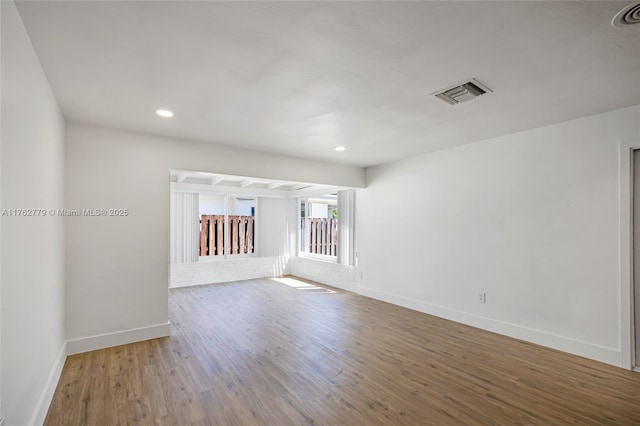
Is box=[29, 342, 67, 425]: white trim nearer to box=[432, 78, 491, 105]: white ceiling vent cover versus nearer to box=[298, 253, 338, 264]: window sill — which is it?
box=[432, 78, 491, 105]: white ceiling vent cover

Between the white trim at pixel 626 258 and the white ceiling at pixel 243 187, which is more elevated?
the white ceiling at pixel 243 187

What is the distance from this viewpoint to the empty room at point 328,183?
168 centimetres

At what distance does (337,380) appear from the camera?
2623mm

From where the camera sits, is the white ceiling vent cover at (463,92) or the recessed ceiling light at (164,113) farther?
the recessed ceiling light at (164,113)

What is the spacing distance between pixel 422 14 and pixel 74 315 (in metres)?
4.06

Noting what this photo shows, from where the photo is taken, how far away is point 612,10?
1.56m

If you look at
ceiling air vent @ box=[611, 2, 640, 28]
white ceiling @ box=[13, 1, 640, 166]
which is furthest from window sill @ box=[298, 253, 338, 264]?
ceiling air vent @ box=[611, 2, 640, 28]

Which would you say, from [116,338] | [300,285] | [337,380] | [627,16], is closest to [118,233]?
[116,338]

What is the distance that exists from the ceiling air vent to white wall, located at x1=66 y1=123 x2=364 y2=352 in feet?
12.8

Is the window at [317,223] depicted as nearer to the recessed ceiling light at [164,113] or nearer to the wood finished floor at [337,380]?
the wood finished floor at [337,380]

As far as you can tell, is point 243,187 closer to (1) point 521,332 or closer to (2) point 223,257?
(2) point 223,257

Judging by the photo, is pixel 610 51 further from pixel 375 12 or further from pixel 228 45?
pixel 228 45

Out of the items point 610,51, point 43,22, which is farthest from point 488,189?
point 43,22

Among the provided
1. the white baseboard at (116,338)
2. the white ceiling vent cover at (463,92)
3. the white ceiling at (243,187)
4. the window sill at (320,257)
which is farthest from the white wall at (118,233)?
the window sill at (320,257)
